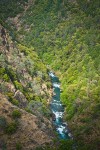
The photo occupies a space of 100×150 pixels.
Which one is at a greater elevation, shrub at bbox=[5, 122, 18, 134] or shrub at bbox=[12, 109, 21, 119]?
shrub at bbox=[12, 109, 21, 119]

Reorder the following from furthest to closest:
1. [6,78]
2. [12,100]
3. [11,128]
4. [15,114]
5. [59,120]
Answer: [59,120], [6,78], [12,100], [15,114], [11,128]

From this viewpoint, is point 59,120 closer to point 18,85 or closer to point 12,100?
point 18,85

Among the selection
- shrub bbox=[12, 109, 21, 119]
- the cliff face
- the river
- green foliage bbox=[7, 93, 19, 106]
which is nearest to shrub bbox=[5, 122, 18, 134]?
the cliff face

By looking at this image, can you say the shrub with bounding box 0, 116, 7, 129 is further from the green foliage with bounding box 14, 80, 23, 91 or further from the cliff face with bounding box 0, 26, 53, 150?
the green foliage with bounding box 14, 80, 23, 91

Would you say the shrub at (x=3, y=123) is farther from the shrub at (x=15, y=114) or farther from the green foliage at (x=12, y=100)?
the green foliage at (x=12, y=100)

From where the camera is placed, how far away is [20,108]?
146 m

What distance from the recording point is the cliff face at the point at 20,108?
12562 cm

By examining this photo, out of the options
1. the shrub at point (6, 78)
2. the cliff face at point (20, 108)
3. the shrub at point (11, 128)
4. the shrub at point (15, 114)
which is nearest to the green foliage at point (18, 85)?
the cliff face at point (20, 108)

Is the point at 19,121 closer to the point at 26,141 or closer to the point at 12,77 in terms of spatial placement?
the point at 26,141

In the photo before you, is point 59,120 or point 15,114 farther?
point 59,120

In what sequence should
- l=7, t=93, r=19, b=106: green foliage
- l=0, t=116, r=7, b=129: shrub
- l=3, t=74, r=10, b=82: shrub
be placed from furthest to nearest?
l=3, t=74, r=10, b=82: shrub
l=7, t=93, r=19, b=106: green foliage
l=0, t=116, r=7, b=129: shrub

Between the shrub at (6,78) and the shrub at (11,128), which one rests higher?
the shrub at (6,78)

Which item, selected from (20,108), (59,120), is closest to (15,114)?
(20,108)

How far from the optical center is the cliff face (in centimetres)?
12562
